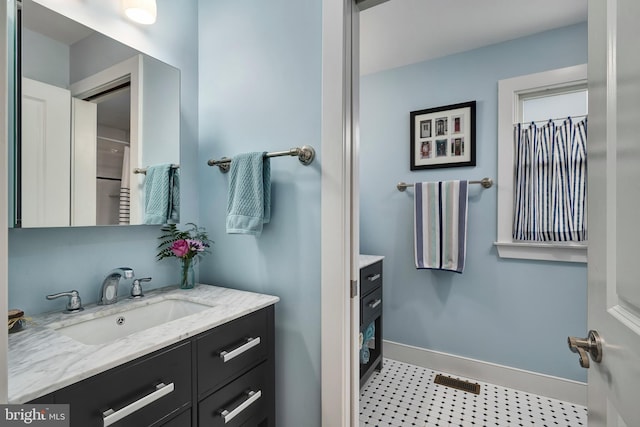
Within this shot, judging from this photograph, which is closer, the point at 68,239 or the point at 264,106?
the point at 68,239

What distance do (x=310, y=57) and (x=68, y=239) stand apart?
116cm

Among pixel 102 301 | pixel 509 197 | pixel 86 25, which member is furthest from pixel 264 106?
pixel 509 197

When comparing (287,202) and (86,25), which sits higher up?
(86,25)

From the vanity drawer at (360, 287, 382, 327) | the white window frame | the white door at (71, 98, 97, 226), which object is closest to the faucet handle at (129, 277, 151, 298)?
the white door at (71, 98, 97, 226)

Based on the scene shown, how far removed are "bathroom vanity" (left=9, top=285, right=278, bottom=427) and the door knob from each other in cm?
94

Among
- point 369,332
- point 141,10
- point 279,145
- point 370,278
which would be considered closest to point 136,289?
point 279,145

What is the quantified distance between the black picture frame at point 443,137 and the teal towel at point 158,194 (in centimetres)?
176

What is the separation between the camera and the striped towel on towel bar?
7.17ft

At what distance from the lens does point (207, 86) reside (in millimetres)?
1563

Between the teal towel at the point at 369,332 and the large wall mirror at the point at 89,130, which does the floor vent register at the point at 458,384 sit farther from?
the large wall mirror at the point at 89,130

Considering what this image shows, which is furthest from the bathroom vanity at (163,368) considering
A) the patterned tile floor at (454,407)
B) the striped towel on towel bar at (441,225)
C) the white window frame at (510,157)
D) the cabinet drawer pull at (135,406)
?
the white window frame at (510,157)

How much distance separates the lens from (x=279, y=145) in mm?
1338

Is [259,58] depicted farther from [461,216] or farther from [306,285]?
[461,216]

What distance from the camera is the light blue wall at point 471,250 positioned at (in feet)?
6.44
